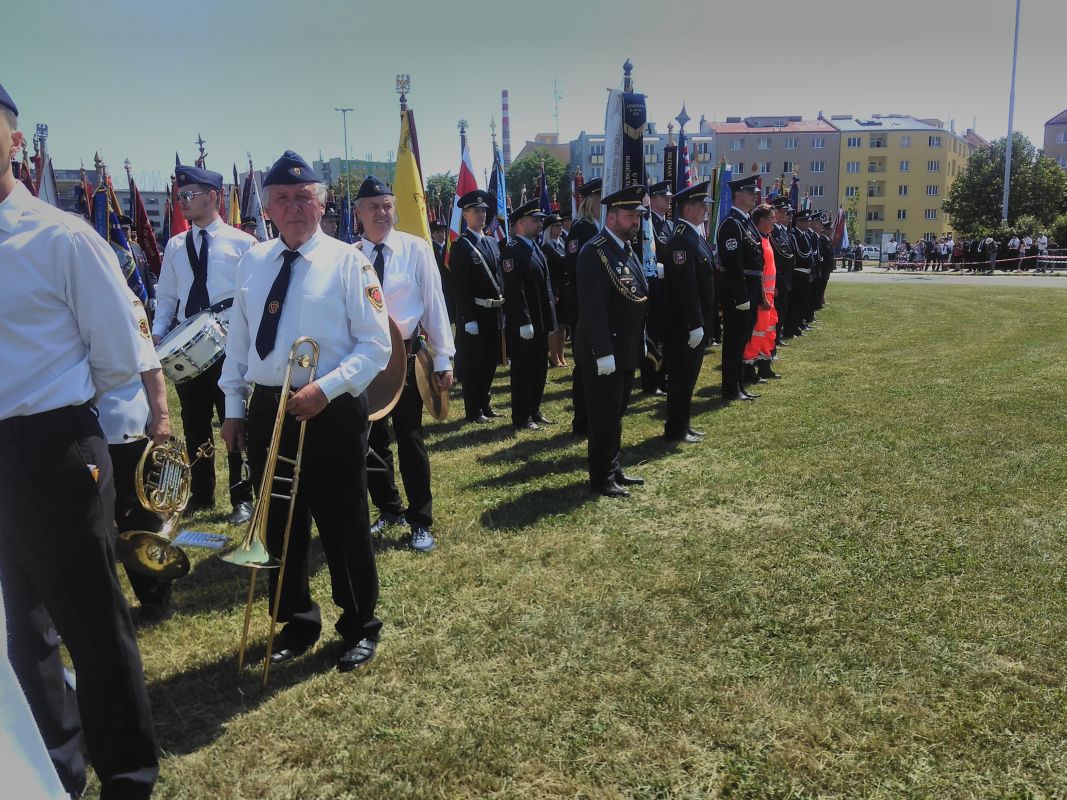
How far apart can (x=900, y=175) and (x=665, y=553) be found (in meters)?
105

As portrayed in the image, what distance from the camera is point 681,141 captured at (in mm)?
15617

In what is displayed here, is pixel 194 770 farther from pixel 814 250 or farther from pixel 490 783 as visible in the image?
pixel 814 250

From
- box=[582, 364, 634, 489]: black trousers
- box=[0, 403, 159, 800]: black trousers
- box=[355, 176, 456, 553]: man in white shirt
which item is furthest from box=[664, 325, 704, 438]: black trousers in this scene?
box=[0, 403, 159, 800]: black trousers

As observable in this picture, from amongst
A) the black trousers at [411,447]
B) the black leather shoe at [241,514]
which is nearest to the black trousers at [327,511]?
the black trousers at [411,447]

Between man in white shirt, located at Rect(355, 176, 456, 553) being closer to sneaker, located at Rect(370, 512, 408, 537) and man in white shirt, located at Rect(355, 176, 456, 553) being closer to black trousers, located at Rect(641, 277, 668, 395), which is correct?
sneaker, located at Rect(370, 512, 408, 537)

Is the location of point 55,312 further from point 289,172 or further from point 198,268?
point 198,268

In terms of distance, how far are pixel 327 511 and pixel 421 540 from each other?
5.27 feet

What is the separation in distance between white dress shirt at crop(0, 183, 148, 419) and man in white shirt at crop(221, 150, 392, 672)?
827 mm

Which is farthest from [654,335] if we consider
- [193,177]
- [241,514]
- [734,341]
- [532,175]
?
[532,175]

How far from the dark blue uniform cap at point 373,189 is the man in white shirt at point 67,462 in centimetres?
252

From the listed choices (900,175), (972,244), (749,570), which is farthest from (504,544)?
(900,175)

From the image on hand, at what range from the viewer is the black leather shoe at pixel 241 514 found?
567 cm

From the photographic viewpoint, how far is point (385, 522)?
547 cm

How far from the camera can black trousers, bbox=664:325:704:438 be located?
295 inches
